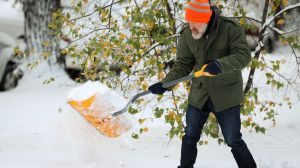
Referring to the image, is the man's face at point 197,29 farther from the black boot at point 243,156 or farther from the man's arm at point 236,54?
the black boot at point 243,156

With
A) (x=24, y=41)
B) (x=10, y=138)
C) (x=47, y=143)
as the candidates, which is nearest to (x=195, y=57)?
(x=47, y=143)

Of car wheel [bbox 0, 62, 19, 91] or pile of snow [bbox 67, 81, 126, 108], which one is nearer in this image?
pile of snow [bbox 67, 81, 126, 108]

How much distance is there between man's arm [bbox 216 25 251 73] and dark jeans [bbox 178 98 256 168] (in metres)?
0.40

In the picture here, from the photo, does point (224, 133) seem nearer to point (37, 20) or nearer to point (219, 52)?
point (219, 52)

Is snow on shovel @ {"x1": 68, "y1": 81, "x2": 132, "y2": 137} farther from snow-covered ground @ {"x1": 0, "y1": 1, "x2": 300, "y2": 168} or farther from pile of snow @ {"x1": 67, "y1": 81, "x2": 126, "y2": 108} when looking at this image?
snow-covered ground @ {"x1": 0, "y1": 1, "x2": 300, "y2": 168}

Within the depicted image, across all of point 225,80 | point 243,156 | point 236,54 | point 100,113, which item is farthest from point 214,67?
point 100,113

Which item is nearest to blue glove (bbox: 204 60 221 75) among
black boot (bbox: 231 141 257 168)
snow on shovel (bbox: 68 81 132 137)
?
black boot (bbox: 231 141 257 168)

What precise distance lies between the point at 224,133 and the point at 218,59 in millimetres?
628

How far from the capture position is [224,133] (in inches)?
144

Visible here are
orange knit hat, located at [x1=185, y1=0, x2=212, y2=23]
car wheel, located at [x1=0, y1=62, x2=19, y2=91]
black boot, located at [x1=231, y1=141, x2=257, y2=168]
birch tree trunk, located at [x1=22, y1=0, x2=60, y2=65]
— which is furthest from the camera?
birch tree trunk, located at [x1=22, y1=0, x2=60, y2=65]

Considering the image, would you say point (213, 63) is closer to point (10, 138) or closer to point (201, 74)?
point (201, 74)

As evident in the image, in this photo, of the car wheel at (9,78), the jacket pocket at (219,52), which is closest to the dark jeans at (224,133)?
the jacket pocket at (219,52)

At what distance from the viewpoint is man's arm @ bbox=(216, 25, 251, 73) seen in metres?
3.29

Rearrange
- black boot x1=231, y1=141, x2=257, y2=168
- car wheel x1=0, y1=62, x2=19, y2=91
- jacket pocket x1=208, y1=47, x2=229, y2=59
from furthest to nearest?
car wheel x1=0, y1=62, x2=19, y2=91
black boot x1=231, y1=141, x2=257, y2=168
jacket pocket x1=208, y1=47, x2=229, y2=59
